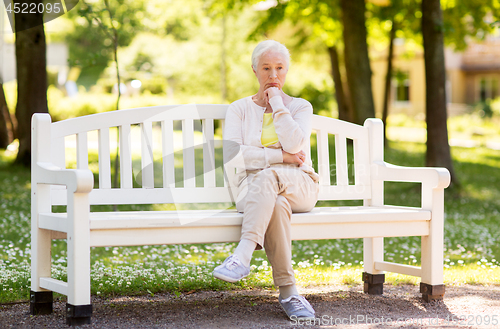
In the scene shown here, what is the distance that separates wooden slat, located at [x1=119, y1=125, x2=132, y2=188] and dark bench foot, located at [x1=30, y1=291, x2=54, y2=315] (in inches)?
33.0

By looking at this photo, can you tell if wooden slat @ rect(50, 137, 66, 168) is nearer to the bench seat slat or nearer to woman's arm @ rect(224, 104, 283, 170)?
the bench seat slat

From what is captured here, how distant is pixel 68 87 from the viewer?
41844mm

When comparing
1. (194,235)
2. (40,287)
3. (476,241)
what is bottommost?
(476,241)

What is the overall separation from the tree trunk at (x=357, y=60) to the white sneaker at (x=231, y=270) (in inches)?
426

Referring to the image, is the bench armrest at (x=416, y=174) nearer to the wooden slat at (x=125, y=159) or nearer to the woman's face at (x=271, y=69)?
the woman's face at (x=271, y=69)

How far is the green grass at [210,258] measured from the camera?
448 centimetres

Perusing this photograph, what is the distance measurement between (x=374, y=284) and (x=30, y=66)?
7316 millimetres


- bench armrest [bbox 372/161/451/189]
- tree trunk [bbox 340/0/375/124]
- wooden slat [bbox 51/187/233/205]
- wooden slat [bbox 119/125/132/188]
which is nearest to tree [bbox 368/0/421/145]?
tree trunk [bbox 340/0/375/124]

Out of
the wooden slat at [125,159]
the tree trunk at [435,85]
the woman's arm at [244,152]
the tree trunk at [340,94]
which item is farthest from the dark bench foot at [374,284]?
the tree trunk at [340,94]

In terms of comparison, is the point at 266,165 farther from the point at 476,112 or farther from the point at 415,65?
the point at 415,65

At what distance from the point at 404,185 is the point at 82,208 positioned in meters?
8.65

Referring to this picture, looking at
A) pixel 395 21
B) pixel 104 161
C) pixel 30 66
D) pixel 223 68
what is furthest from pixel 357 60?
pixel 223 68

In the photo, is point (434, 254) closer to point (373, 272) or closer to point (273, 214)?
point (373, 272)

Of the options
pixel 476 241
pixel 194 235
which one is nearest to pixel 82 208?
pixel 194 235
